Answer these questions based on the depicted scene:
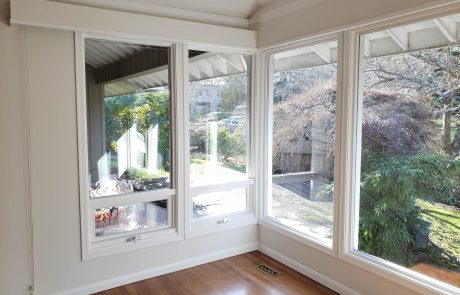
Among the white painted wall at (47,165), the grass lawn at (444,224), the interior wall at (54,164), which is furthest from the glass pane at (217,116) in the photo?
the grass lawn at (444,224)

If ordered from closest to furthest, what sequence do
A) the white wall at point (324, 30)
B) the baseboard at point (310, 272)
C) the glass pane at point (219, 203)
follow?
1. the white wall at point (324, 30)
2. the baseboard at point (310, 272)
3. the glass pane at point (219, 203)

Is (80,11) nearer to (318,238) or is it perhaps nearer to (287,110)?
(287,110)

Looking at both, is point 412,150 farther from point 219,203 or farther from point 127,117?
point 127,117

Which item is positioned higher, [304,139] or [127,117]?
[127,117]

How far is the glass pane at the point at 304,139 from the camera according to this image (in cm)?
307

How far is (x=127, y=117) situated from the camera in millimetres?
3100

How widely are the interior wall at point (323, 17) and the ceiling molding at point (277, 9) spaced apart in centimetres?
3

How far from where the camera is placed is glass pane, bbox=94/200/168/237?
9.93ft

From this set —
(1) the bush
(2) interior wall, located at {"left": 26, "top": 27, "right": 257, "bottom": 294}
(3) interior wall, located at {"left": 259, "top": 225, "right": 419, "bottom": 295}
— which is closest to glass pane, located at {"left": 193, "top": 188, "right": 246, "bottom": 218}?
(3) interior wall, located at {"left": 259, "top": 225, "right": 419, "bottom": 295}

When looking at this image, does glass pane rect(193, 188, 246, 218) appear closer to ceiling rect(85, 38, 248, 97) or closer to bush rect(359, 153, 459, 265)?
ceiling rect(85, 38, 248, 97)

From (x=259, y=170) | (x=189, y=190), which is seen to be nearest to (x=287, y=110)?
(x=259, y=170)

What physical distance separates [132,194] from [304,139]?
63.1 inches

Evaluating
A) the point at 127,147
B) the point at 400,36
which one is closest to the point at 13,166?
the point at 127,147

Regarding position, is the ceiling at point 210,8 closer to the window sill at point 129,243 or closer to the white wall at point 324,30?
the white wall at point 324,30
